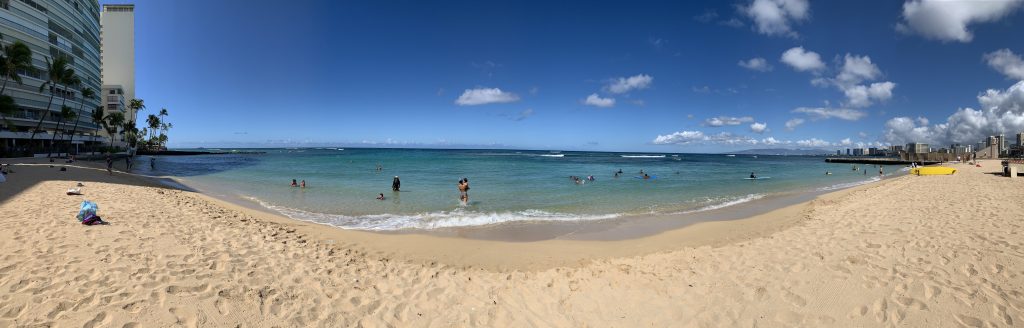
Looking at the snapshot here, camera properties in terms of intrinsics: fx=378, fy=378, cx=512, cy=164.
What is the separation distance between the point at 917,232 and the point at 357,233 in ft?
44.1

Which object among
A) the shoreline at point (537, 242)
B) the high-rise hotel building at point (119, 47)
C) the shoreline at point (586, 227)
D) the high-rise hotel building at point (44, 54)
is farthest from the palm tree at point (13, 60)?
the high-rise hotel building at point (119, 47)

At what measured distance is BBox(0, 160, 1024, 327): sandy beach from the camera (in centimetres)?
469

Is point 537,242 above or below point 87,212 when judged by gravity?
below

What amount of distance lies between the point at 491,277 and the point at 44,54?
75.5m

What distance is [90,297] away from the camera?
14.7 ft

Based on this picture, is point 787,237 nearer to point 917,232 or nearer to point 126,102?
point 917,232

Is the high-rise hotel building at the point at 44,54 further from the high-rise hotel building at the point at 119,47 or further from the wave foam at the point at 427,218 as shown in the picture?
the wave foam at the point at 427,218

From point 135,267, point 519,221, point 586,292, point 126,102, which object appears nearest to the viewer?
point 135,267

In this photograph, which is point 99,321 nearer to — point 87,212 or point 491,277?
point 491,277

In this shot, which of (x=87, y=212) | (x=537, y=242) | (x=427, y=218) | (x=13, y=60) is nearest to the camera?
(x=87, y=212)

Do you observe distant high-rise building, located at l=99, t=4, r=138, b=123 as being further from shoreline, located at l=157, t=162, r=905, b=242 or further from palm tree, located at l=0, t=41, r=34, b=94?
shoreline, located at l=157, t=162, r=905, b=242

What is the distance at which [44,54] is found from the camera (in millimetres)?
49094

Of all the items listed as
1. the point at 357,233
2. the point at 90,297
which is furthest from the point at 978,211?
the point at 90,297

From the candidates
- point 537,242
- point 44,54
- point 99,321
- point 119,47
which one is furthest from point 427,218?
point 119,47
